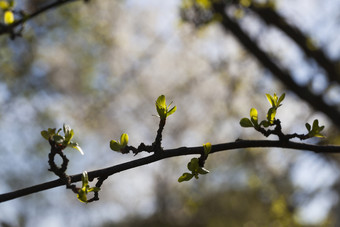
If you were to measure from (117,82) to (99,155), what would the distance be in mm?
1602

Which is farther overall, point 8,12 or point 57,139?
point 8,12

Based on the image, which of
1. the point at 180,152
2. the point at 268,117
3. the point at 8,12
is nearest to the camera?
the point at 180,152

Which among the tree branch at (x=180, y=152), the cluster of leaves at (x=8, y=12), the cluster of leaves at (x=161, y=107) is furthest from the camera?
the cluster of leaves at (x=8, y=12)

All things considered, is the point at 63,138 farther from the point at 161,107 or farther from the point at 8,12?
the point at 8,12

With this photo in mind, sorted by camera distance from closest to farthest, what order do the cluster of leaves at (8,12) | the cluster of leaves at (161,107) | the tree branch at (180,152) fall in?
the tree branch at (180,152) → the cluster of leaves at (161,107) → the cluster of leaves at (8,12)

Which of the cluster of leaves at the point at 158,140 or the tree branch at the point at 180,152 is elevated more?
the cluster of leaves at the point at 158,140

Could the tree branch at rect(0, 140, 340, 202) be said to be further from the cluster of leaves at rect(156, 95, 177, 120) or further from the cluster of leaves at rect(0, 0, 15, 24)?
the cluster of leaves at rect(0, 0, 15, 24)

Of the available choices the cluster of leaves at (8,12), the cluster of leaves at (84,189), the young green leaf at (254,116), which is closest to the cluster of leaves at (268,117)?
the young green leaf at (254,116)

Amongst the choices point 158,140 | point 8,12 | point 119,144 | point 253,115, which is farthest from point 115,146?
point 8,12

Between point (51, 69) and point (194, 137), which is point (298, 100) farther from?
point (51, 69)

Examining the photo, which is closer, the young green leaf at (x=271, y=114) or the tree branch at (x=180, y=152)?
the tree branch at (x=180, y=152)

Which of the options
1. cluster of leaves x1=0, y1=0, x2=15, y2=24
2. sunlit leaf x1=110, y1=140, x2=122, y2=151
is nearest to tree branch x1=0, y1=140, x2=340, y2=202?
sunlit leaf x1=110, y1=140, x2=122, y2=151

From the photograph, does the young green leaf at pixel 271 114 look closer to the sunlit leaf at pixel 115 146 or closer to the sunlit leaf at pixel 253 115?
the sunlit leaf at pixel 253 115

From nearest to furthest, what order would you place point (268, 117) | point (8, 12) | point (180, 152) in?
point (180, 152) → point (268, 117) → point (8, 12)
